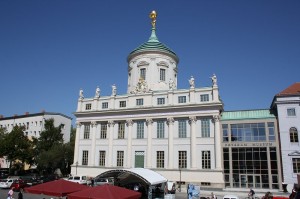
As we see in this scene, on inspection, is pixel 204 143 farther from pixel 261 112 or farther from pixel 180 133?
pixel 261 112

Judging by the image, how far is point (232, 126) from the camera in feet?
144

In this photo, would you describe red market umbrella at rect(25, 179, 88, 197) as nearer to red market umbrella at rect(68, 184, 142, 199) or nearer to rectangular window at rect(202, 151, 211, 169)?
red market umbrella at rect(68, 184, 142, 199)

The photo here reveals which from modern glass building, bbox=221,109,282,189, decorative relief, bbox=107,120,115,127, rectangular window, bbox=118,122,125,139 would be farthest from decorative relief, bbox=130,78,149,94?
modern glass building, bbox=221,109,282,189

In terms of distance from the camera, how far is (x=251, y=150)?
4188cm

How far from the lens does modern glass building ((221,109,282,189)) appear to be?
40219 millimetres

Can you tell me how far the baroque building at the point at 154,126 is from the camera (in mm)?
43594

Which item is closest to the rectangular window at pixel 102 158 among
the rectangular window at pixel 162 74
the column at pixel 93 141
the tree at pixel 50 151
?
the column at pixel 93 141

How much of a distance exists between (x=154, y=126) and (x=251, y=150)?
53.2ft

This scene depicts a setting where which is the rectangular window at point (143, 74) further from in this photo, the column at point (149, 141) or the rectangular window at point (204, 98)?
the rectangular window at point (204, 98)

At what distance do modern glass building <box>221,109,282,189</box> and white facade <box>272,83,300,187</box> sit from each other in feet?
3.56

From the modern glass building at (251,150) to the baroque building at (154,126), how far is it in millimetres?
1808

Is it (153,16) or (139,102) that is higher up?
(153,16)

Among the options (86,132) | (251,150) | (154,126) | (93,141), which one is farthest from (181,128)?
(86,132)

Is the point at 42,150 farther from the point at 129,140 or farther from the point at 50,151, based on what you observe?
the point at 129,140
